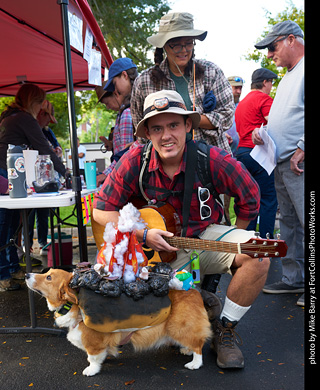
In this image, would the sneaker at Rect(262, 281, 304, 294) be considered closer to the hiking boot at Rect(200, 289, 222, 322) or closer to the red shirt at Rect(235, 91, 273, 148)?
the hiking boot at Rect(200, 289, 222, 322)

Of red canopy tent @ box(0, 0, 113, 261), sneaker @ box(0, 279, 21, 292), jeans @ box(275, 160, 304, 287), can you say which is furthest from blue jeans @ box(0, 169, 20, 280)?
jeans @ box(275, 160, 304, 287)

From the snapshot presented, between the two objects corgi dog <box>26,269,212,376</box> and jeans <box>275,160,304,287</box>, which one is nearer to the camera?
corgi dog <box>26,269,212,376</box>

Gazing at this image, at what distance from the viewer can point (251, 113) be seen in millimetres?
4738

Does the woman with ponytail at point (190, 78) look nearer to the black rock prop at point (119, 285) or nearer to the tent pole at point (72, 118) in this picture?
the tent pole at point (72, 118)

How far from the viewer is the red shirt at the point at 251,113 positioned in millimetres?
4672

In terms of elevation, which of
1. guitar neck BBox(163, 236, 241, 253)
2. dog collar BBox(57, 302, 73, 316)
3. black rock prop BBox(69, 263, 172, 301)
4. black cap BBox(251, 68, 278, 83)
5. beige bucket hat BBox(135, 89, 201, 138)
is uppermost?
black cap BBox(251, 68, 278, 83)

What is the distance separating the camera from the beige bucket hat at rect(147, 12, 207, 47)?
2871mm

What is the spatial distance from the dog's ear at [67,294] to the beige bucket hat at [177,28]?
198cm

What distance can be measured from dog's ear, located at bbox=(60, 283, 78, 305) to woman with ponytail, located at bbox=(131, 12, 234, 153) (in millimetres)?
1592

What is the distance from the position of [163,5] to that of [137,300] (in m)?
14.4

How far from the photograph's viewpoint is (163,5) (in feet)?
46.6

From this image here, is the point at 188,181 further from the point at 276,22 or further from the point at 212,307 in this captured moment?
the point at 276,22
